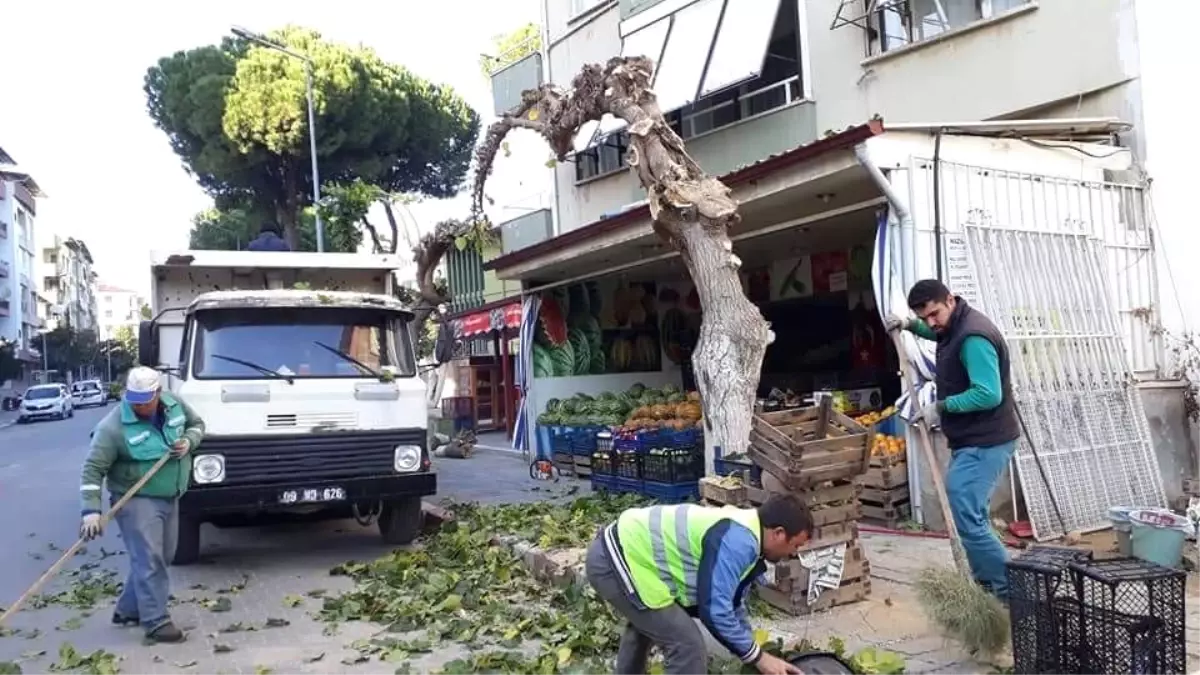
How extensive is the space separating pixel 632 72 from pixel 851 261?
18.0 feet

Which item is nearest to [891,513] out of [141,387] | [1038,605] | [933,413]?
[933,413]

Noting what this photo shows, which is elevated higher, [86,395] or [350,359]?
[350,359]

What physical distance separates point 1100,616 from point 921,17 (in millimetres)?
9092

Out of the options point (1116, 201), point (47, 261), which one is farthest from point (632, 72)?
point (47, 261)

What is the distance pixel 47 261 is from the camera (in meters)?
87.6

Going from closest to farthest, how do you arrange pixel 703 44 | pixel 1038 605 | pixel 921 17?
pixel 1038 605
pixel 921 17
pixel 703 44

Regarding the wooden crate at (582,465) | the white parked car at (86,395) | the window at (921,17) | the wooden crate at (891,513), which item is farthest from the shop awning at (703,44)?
the white parked car at (86,395)

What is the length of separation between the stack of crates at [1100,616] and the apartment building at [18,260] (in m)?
72.2

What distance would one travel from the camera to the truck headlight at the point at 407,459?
8.46 metres

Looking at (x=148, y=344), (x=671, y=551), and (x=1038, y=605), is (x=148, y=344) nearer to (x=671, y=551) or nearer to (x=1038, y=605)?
(x=671, y=551)

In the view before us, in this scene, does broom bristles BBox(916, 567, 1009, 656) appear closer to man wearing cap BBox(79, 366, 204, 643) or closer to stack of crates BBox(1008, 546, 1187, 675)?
stack of crates BBox(1008, 546, 1187, 675)

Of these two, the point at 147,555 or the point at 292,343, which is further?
the point at 292,343

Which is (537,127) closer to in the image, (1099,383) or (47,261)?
(1099,383)

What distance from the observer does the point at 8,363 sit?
56188mm
